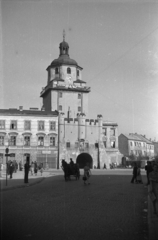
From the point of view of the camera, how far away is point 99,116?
2475 inches

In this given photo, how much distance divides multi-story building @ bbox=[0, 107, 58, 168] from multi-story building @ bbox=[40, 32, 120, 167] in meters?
1.94

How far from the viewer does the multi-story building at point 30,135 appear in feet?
183

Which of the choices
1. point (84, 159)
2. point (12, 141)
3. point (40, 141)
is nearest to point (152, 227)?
point (12, 141)

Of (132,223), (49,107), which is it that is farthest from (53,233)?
(49,107)

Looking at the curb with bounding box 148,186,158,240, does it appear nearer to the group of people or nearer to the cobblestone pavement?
the cobblestone pavement

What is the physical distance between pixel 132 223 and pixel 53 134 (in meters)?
49.1

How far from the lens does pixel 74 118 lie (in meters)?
61.2

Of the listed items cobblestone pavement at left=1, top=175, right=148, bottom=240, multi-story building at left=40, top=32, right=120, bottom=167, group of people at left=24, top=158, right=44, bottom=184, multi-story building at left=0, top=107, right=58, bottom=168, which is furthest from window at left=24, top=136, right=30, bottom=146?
cobblestone pavement at left=1, top=175, right=148, bottom=240

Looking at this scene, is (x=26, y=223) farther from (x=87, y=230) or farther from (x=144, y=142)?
(x=144, y=142)

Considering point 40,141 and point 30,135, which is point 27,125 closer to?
point 30,135

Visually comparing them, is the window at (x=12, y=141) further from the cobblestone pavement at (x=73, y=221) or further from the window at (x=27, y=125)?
the cobblestone pavement at (x=73, y=221)

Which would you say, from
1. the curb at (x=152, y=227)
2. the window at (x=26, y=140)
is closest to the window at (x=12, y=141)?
the window at (x=26, y=140)

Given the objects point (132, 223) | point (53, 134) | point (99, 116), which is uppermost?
point (99, 116)

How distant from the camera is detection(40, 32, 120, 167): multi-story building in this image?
197 ft
